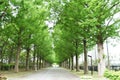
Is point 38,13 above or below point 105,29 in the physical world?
above

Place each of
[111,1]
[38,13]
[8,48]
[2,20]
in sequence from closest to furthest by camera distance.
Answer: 1. [111,1]
2. [2,20]
3. [38,13]
4. [8,48]

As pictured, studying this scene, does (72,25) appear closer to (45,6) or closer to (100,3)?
(45,6)

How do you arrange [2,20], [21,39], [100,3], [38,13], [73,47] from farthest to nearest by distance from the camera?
1. [73,47]
2. [21,39]
3. [38,13]
4. [2,20]
5. [100,3]

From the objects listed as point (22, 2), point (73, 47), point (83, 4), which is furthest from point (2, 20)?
point (73, 47)

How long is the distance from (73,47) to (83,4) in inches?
999

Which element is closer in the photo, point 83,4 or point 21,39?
point 83,4

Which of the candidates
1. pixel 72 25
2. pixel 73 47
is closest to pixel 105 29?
pixel 72 25

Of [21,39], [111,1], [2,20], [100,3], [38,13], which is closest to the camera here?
[100,3]

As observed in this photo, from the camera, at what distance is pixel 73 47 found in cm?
5422

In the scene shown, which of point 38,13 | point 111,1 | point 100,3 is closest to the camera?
point 100,3

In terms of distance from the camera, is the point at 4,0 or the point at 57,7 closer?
the point at 4,0

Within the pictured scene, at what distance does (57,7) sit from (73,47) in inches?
900

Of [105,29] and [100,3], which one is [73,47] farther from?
[100,3]

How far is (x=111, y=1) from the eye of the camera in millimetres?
28828
